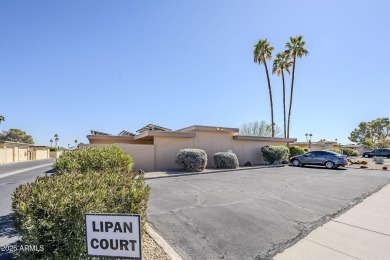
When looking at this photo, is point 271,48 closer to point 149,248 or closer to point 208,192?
point 208,192

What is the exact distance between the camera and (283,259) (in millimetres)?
4348

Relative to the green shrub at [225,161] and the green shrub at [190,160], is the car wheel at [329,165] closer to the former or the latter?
the green shrub at [225,161]

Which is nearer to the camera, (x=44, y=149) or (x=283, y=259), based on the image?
(x=283, y=259)

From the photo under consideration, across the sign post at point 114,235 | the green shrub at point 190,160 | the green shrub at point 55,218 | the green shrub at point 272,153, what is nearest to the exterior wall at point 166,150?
the green shrub at point 190,160

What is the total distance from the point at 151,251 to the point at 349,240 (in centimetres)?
436

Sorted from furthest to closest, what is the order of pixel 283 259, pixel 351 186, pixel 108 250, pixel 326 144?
pixel 326 144 → pixel 351 186 → pixel 283 259 → pixel 108 250

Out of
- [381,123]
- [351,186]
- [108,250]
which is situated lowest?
[351,186]

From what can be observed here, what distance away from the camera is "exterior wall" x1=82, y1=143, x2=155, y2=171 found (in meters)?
17.1

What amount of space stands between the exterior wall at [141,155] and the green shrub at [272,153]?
37.3 ft

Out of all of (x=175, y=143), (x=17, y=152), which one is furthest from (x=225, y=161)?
(x=17, y=152)

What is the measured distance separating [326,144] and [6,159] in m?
54.1

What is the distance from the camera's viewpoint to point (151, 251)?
4352mm

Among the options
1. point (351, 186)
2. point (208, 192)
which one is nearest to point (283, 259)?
point (208, 192)

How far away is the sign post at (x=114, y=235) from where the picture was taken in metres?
2.45
